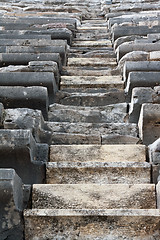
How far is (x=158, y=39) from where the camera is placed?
4227 mm

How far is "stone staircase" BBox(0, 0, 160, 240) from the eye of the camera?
1.90 meters

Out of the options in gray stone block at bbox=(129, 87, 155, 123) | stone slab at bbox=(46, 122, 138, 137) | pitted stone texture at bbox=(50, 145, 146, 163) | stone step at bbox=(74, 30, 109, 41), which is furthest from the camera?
stone step at bbox=(74, 30, 109, 41)

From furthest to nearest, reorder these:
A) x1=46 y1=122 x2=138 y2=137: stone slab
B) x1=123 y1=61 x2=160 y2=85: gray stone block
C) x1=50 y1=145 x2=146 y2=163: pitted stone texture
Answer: x1=123 y1=61 x2=160 y2=85: gray stone block
x1=46 y1=122 x2=138 y2=137: stone slab
x1=50 y1=145 x2=146 y2=163: pitted stone texture

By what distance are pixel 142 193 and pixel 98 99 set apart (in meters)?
1.23

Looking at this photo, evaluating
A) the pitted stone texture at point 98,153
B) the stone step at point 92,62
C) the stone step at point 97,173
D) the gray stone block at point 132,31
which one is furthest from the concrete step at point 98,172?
the gray stone block at point 132,31

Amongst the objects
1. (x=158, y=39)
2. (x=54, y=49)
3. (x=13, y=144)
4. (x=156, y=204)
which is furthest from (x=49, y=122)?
(x=158, y=39)

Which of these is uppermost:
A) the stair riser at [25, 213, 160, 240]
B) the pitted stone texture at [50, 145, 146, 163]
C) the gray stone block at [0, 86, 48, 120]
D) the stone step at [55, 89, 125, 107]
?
the gray stone block at [0, 86, 48, 120]

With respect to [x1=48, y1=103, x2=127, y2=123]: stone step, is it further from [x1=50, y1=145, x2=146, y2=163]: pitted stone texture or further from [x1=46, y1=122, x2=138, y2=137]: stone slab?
[x1=50, y1=145, x2=146, y2=163]: pitted stone texture

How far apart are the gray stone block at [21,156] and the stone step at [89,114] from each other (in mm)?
689

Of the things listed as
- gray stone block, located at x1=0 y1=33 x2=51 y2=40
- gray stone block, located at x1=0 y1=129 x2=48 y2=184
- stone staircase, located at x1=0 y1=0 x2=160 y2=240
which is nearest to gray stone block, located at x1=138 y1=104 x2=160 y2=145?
stone staircase, located at x1=0 y1=0 x2=160 y2=240

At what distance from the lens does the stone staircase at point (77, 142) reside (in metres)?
1.90

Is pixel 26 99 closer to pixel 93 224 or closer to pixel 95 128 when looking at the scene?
pixel 95 128

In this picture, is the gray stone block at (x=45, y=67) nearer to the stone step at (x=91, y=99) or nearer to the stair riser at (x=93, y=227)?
the stone step at (x=91, y=99)

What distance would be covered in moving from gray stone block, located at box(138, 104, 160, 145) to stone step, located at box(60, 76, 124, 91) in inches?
31.3
